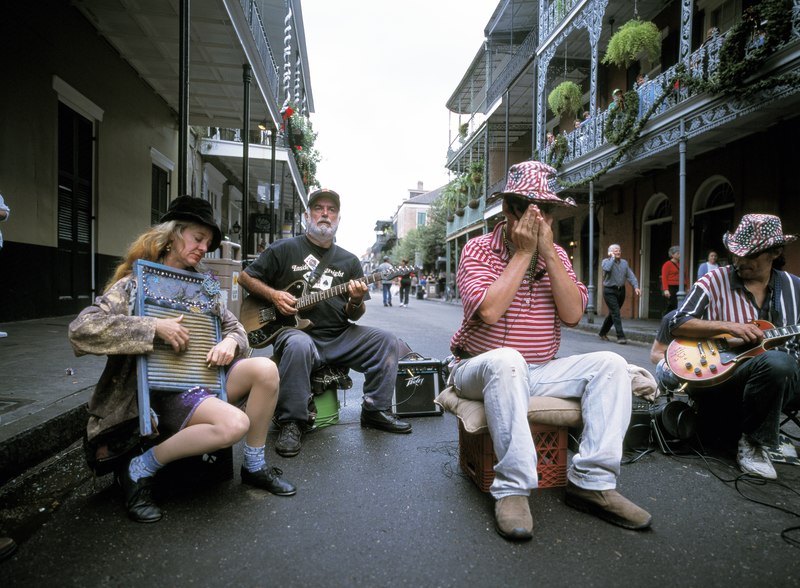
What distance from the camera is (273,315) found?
3.96 m

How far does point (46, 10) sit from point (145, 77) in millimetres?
3602

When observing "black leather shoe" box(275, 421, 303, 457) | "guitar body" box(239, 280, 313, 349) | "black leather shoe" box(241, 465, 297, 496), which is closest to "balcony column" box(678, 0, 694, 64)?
"guitar body" box(239, 280, 313, 349)

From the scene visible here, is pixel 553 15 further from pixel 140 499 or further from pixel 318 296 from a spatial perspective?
pixel 140 499

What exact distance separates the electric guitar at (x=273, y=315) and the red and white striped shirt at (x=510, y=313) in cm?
136

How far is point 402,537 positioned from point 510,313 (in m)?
1.26

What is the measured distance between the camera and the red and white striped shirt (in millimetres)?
2699

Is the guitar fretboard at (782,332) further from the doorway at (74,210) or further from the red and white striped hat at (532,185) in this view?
the doorway at (74,210)

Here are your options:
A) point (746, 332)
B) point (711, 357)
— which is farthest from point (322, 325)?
point (746, 332)

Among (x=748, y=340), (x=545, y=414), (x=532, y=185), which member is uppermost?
(x=532, y=185)

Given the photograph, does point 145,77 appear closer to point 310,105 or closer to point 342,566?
point 342,566

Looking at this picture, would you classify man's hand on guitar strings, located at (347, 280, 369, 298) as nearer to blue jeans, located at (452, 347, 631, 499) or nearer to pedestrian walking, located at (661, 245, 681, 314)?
blue jeans, located at (452, 347, 631, 499)

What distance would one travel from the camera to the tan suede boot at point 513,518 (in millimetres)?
2117

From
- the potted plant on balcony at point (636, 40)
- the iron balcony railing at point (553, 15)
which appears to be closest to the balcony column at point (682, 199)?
the potted plant on balcony at point (636, 40)

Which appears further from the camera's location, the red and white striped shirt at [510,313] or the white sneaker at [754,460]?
the white sneaker at [754,460]
